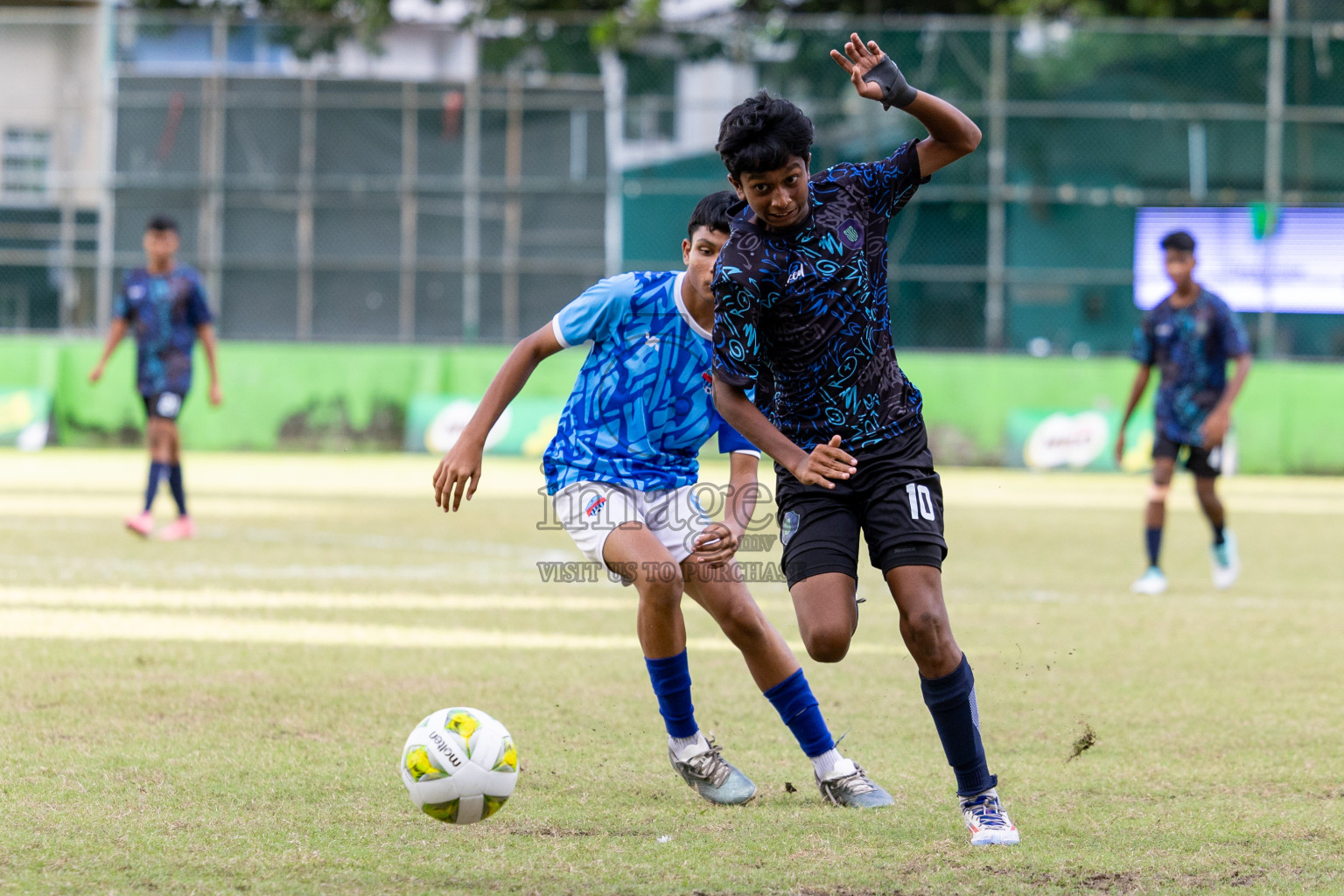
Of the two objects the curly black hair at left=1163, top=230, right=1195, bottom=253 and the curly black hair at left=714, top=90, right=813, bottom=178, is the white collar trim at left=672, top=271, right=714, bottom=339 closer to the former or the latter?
the curly black hair at left=714, top=90, right=813, bottom=178

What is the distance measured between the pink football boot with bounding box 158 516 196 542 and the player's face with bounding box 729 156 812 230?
26.3ft

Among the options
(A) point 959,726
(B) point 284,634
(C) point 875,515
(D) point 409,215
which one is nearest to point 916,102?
(C) point 875,515

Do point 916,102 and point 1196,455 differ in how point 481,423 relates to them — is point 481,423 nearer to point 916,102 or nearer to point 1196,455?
point 916,102

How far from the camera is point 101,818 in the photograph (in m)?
4.07

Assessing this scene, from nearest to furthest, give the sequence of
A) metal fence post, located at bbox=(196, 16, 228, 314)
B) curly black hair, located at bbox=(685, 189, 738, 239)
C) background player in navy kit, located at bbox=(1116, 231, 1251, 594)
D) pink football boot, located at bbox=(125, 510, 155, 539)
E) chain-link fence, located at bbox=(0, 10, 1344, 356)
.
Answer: curly black hair, located at bbox=(685, 189, 738, 239)
background player in navy kit, located at bbox=(1116, 231, 1251, 594)
pink football boot, located at bbox=(125, 510, 155, 539)
chain-link fence, located at bbox=(0, 10, 1344, 356)
metal fence post, located at bbox=(196, 16, 228, 314)

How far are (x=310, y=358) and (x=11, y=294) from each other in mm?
5378

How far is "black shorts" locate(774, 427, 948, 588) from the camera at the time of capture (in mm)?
4199

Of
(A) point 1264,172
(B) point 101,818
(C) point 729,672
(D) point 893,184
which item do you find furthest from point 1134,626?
(A) point 1264,172

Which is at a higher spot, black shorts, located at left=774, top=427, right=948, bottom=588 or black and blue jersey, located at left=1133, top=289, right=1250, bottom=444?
black and blue jersey, located at left=1133, top=289, right=1250, bottom=444

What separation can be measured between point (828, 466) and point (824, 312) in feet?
1.39

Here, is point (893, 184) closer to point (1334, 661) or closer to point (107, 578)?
point (1334, 661)

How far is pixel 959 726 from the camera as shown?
4176mm

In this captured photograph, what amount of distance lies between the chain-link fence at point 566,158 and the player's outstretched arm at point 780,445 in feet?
59.7

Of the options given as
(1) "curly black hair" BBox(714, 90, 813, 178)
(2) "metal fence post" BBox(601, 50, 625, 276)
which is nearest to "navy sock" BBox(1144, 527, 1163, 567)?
(1) "curly black hair" BBox(714, 90, 813, 178)
